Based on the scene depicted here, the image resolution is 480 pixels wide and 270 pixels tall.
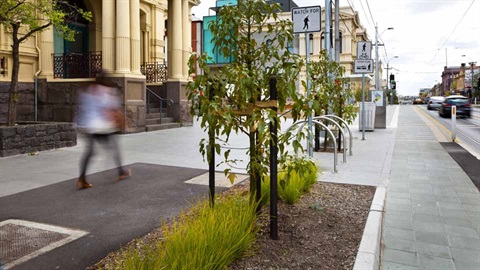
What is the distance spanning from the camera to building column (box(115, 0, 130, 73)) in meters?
14.6

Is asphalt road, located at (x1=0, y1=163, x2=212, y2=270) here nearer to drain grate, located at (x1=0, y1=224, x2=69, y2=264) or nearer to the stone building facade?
drain grate, located at (x1=0, y1=224, x2=69, y2=264)

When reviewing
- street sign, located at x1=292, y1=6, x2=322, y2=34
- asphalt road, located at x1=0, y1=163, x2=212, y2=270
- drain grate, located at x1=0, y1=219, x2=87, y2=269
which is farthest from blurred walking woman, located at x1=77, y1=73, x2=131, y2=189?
street sign, located at x1=292, y1=6, x2=322, y2=34

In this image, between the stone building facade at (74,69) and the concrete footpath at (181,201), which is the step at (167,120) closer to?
the stone building facade at (74,69)

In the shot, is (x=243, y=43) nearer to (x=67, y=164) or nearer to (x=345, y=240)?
(x=345, y=240)

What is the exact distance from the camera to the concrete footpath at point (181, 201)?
400cm

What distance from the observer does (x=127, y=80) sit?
14625 millimetres

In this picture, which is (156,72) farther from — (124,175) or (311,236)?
(311,236)

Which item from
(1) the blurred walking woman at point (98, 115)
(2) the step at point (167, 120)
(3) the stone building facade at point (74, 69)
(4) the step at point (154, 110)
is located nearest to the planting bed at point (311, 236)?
(1) the blurred walking woman at point (98, 115)

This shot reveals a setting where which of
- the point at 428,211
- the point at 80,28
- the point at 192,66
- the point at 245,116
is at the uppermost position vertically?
the point at 80,28

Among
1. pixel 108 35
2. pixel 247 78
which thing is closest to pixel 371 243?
pixel 247 78

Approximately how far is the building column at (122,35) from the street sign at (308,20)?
848 cm

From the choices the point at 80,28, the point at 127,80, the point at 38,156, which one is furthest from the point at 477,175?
the point at 80,28

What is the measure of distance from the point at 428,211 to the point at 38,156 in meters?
8.29

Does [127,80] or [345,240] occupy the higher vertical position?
[127,80]
